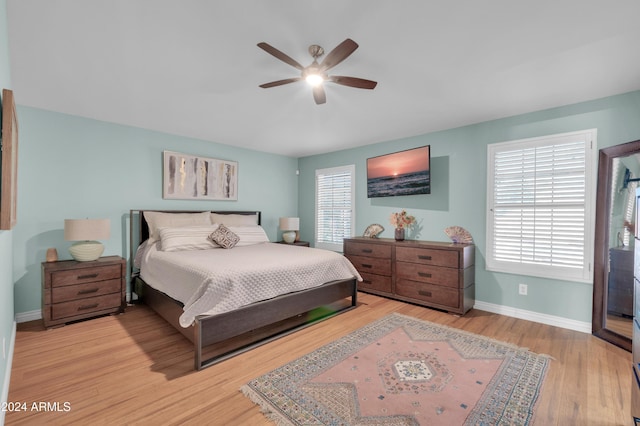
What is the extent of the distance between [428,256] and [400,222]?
727 millimetres

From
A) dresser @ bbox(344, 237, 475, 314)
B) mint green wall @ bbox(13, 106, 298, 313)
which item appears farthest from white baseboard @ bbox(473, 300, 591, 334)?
mint green wall @ bbox(13, 106, 298, 313)

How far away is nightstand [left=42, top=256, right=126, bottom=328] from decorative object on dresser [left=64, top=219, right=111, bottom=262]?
0.30ft

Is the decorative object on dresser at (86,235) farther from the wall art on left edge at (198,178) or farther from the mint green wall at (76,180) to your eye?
the wall art on left edge at (198,178)

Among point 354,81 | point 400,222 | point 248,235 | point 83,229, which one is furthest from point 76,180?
point 400,222

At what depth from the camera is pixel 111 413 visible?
5.73 ft

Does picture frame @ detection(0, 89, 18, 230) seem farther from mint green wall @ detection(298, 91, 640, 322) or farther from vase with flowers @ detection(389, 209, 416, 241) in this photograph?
vase with flowers @ detection(389, 209, 416, 241)

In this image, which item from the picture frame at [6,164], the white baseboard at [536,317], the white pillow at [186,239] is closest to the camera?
the picture frame at [6,164]

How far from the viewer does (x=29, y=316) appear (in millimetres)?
3201

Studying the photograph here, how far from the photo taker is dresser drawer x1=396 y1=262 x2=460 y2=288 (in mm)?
3457

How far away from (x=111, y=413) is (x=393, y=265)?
3243 millimetres

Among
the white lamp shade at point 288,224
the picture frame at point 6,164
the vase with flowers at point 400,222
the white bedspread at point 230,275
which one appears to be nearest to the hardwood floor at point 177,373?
the white bedspread at point 230,275

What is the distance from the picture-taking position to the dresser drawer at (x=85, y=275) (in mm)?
2992

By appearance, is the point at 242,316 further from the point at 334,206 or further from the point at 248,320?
the point at 334,206

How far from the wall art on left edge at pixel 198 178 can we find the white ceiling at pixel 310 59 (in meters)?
0.85
